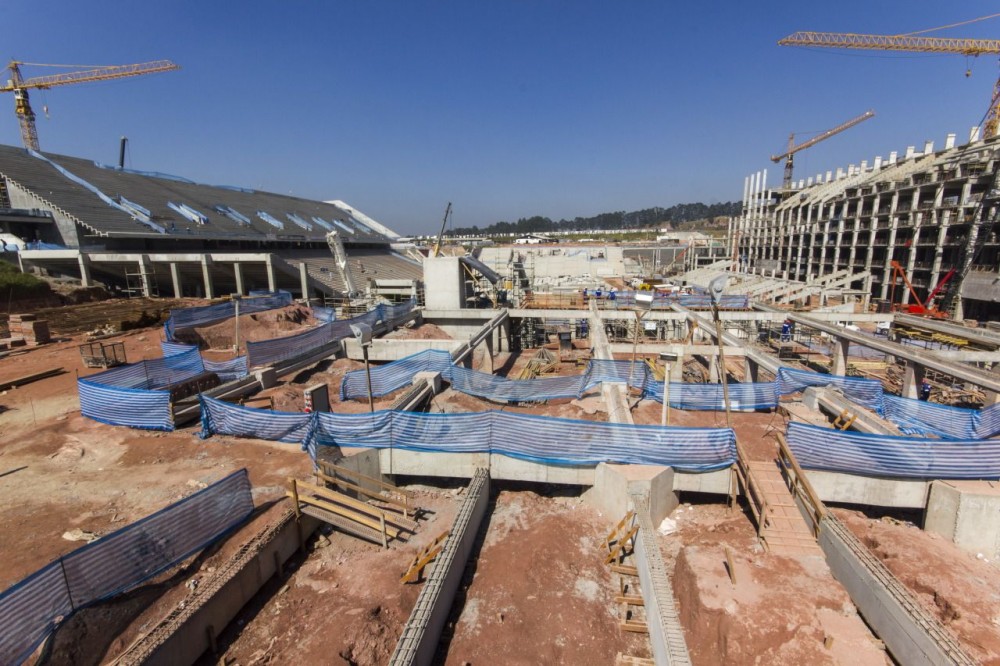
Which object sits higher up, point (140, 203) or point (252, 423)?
point (140, 203)

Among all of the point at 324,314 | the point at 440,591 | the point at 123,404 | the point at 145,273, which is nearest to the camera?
the point at 440,591

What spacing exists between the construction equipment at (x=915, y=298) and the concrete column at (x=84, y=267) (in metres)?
60.0

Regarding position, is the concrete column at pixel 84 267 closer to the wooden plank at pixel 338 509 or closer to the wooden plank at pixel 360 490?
the wooden plank at pixel 360 490

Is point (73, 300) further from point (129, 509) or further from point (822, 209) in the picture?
point (822, 209)

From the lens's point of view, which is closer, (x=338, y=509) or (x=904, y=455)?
(x=338, y=509)

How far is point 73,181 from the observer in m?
35.7

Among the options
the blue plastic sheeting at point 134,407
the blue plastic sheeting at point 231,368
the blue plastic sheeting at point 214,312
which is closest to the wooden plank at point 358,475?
the blue plastic sheeting at point 134,407

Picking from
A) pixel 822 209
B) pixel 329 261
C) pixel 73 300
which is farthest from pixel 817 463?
pixel 822 209

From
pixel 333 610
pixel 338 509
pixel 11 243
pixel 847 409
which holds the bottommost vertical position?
pixel 333 610

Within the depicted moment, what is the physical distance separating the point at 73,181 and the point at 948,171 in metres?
71.4

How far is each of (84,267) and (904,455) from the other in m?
42.8

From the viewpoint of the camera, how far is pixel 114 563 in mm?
6453

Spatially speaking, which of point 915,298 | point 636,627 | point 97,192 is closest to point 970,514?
point 636,627

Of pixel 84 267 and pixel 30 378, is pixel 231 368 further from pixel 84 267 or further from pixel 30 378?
pixel 84 267
